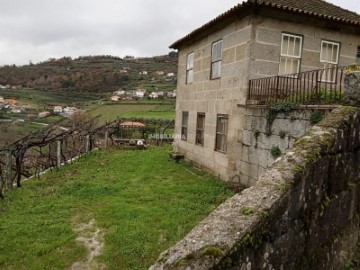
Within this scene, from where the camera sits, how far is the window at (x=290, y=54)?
1007 centimetres

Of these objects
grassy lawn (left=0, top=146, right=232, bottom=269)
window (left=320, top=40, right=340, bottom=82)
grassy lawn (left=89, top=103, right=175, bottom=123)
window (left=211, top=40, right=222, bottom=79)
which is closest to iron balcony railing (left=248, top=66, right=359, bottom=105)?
window (left=320, top=40, right=340, bottom=82)

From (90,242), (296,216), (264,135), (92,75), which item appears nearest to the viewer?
(296,216)

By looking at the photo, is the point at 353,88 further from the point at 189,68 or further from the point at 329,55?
the point at 189,68

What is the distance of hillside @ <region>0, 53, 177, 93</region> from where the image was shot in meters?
A: 73.6

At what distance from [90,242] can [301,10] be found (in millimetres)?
8470

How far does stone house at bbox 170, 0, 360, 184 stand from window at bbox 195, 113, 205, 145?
0.13m

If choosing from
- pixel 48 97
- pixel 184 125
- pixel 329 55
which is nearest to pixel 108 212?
pixel 184 125

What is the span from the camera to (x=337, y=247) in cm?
338

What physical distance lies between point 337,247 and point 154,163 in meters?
11.8

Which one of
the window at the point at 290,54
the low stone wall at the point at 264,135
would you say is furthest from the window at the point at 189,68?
the low stone wall at the point at 264,135

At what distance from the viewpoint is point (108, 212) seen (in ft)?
26.5

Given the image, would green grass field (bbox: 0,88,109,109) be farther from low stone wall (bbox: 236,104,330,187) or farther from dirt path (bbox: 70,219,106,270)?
Answer: dirt path (bbox: 70,219,106,270)

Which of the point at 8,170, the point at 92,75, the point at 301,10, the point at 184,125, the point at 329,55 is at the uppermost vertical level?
the point at 92,75

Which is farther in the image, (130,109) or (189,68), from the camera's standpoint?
(130,109)
